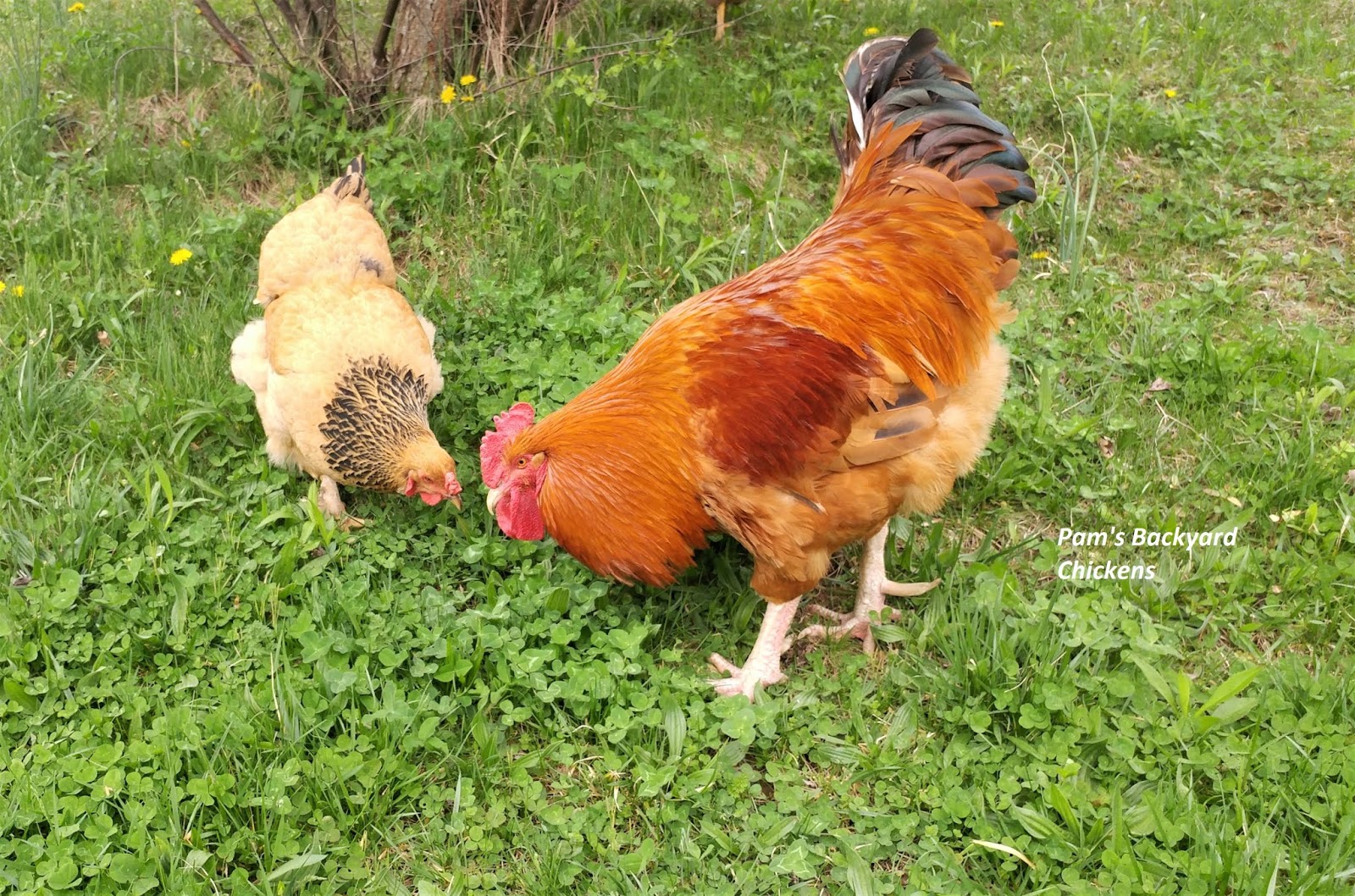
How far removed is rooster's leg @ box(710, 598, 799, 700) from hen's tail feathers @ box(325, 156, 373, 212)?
99.8 inches

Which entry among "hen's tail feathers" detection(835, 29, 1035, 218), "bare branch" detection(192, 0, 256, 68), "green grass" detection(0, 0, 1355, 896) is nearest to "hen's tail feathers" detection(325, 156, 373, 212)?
"green grass" detection(0, 0, 1355, 896)

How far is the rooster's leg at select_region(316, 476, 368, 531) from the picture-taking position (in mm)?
3852

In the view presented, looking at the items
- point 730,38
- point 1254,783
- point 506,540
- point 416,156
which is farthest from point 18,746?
point 730,38

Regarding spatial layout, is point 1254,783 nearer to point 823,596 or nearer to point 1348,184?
point 823,596

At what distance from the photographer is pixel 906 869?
2887mm

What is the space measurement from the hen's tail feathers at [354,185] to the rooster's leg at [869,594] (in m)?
2.61

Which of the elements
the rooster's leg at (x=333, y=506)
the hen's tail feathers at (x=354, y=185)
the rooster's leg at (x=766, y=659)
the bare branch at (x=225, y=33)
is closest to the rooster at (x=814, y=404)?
the rooster's leg at (x=766, y=659)

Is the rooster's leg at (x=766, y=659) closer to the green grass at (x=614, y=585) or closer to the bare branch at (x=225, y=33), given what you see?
the green grass at (x=614, y=585)

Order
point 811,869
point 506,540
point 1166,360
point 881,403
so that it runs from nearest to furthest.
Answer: point 811,869
point 881,403
point 506,540
point 1166,360

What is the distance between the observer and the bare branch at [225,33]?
4.82m

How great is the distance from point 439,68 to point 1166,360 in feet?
12.8

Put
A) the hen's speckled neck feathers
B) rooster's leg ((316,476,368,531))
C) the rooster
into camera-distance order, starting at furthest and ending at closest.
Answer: rooster's leg ((316,476,368,531)) < the hen's speckled neck feathers < the rooster

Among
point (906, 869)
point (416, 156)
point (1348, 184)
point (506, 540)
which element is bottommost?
point (906, 869)

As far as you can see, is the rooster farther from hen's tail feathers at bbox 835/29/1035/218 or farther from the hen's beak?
the hen's beak
